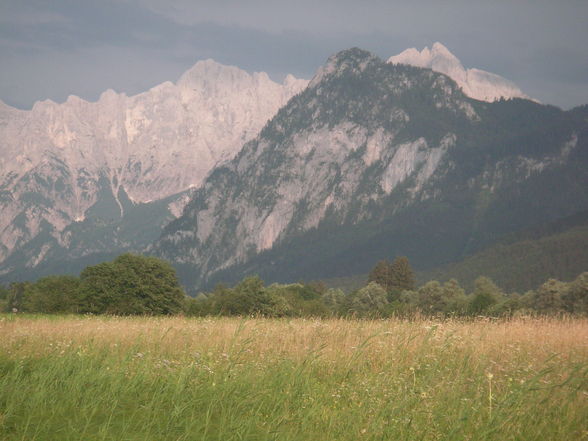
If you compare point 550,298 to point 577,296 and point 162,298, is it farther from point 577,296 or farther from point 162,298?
point 162,298

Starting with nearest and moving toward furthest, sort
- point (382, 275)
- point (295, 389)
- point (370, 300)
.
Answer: point (295, 389), point (370, 300), point (382, 275)

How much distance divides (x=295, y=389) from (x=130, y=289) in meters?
47.7

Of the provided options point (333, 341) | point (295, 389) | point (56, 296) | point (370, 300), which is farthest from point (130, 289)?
point (370, 300)

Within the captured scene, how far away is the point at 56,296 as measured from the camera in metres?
63.0

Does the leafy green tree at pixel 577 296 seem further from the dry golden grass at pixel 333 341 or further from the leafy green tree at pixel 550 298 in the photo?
the dry golden grass at pixel 333 341

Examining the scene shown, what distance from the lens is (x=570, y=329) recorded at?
1998cm

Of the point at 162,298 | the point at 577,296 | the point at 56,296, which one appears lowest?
the point at 56,296

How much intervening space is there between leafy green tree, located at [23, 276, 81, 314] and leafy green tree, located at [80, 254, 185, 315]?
5.35 ft

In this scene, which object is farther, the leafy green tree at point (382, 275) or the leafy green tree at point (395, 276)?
the leafy green tree at point (395, 276)

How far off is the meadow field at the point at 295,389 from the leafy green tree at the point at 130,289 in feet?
128

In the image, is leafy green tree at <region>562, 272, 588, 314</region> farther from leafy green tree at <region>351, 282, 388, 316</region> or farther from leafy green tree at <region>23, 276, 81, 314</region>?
leafy green tree at <region>23, 276, 81, 314</region>

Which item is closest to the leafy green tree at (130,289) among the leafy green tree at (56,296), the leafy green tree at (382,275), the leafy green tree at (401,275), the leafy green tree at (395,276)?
the leafy green tree at (56,296)

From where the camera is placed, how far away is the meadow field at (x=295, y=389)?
34.6 ft

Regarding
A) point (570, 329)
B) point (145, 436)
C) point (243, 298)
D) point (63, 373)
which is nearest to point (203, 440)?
point (145, 436)
